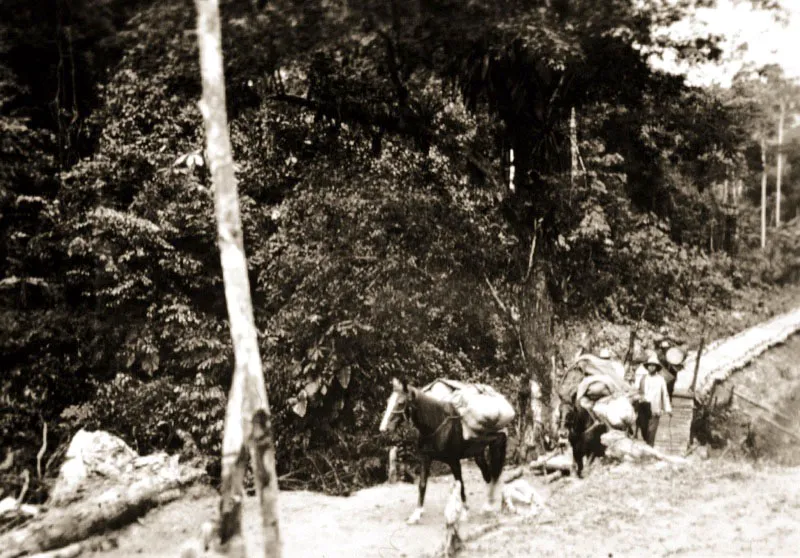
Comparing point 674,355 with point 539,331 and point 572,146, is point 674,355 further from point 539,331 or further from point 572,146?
point 572,146

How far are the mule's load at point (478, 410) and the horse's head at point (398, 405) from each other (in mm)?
666

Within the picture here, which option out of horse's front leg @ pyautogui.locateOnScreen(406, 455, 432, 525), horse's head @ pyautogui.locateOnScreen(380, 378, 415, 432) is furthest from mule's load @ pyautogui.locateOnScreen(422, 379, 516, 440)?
horse's head @ pyautogui.locateOnScreen(380, 378, 415, 432)

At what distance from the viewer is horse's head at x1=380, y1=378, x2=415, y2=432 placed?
8711mm

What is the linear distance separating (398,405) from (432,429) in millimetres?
615

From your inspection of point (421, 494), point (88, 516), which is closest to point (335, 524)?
point (421, 494)

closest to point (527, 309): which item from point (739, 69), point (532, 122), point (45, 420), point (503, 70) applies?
point (532, 122)

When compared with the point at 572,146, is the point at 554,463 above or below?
below

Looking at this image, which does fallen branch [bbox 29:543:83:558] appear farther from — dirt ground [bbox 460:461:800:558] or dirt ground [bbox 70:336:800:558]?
dirt ground [bbox 460:461:800:558]

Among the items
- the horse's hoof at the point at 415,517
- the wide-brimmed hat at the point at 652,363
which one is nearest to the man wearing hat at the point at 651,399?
the wide-brimmed hat at the point at 652,363

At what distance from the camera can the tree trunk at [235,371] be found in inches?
249

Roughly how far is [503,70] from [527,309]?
12.5ft

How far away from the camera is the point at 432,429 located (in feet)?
29.8

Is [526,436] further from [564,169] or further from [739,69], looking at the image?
[739,69]

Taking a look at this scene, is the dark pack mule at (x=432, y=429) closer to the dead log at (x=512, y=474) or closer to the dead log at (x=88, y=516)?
the dead log at (x=512, y=474)
